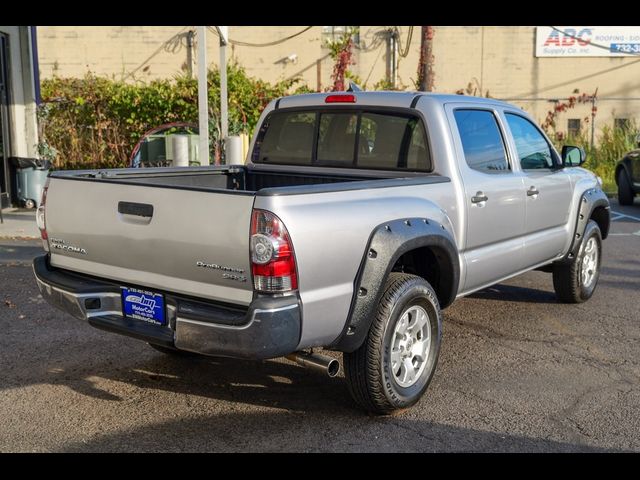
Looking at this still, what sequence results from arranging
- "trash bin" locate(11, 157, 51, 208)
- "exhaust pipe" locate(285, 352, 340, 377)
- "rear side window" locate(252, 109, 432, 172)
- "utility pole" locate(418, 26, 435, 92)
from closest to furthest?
1. "exhaust pipe" locate(285, 352, 340, 377)
2. "rear side window" locate(252, 109, 432, 172)
3. "trash bin" locate(11, 157, 51, 208)
4. "utility pole" locate(418, 26, 435, 92)

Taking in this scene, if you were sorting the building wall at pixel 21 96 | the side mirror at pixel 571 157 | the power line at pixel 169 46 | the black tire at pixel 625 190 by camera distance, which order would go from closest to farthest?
the side mirror at pixel 571 157, the building wall at pixel 21 96, the black tire at pixel 625 190, the power line at pixel 169 46

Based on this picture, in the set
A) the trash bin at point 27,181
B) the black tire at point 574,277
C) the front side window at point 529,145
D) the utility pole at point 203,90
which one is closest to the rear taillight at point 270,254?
the front side window at point 529,145

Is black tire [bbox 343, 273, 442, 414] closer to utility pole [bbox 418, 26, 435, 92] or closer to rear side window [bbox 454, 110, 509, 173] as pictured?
rear side window [bbox 454, 110, 509, 173]

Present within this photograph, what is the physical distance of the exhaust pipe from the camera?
13.0 feet

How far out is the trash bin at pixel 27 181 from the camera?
1302 cm

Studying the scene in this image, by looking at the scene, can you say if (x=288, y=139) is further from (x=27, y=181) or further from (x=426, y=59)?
(x=426, y=59)

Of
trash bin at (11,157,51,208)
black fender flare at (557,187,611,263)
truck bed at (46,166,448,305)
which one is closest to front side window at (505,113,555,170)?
black fender flare at (557,187,611,263)

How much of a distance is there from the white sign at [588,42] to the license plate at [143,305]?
2265 centimetres

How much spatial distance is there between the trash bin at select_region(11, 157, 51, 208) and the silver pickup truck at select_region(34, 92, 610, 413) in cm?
842

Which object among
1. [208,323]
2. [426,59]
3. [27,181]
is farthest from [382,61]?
[208,323]

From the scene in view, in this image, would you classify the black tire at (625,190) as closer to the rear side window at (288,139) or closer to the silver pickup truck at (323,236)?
the silver pickup truck at (323,236)

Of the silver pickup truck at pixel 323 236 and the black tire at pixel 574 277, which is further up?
the silver pickup truck at pixel 323 236

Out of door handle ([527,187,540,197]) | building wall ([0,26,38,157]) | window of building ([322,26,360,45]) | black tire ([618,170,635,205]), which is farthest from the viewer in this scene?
window of building ([322,26,360,45])

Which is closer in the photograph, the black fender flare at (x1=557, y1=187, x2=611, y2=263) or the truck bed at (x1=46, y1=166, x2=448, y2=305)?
the truck bed at (x1=46, y1=166, x2=448, y2=305)
